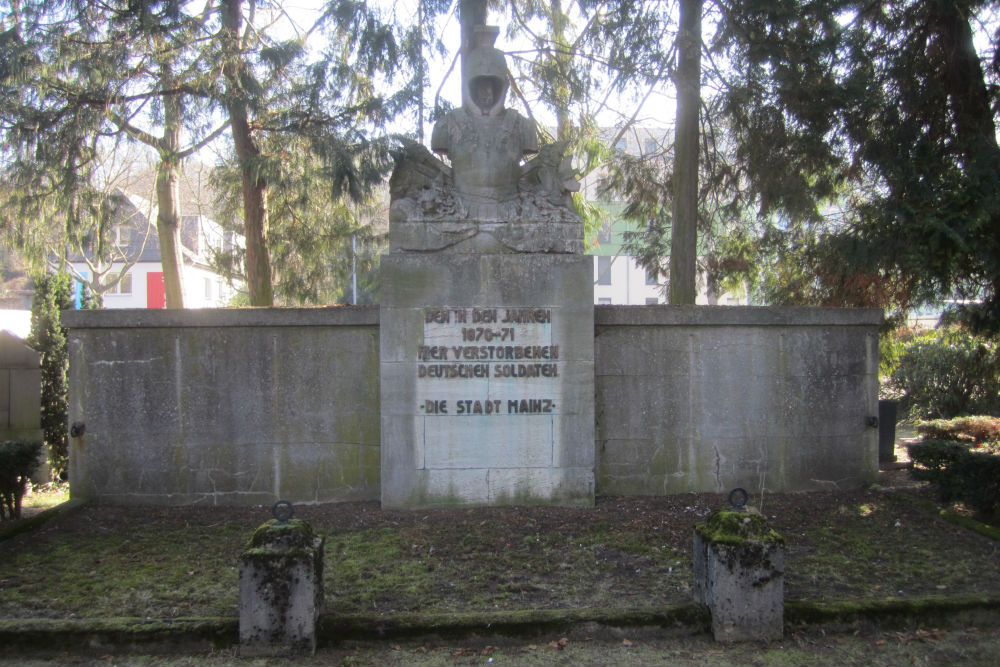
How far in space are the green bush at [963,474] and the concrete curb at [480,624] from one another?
2460 mm

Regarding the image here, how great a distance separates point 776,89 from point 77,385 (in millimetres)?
8458

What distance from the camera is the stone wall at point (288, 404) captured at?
25.6 ft

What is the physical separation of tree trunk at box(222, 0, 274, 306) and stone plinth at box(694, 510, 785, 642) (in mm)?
8308

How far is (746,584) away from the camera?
4.61m

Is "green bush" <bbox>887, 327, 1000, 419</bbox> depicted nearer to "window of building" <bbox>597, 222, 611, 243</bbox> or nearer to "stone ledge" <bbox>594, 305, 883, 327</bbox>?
"window of building" <bbox>597, 222, 611, 243</bbox>

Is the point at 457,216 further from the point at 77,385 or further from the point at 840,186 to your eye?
the point at 840,186

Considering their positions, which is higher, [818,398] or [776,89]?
[776,89]

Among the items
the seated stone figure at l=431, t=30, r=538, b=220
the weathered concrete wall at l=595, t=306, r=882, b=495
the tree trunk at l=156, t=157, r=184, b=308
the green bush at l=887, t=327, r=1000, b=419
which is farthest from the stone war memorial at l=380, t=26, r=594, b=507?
the green bush at l=887, t=327, r=1000, b=419

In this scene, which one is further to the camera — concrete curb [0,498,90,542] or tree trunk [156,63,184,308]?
tree trunk [156,63,184,308]

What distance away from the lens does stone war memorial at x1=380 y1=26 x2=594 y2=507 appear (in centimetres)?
753

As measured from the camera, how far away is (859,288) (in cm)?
976

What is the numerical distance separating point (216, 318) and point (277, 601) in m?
4.07

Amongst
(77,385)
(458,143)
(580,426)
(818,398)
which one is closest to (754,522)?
(580,426)

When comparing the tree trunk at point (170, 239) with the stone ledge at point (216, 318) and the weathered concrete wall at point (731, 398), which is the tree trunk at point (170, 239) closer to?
the stone ledge at point (216, 318)
